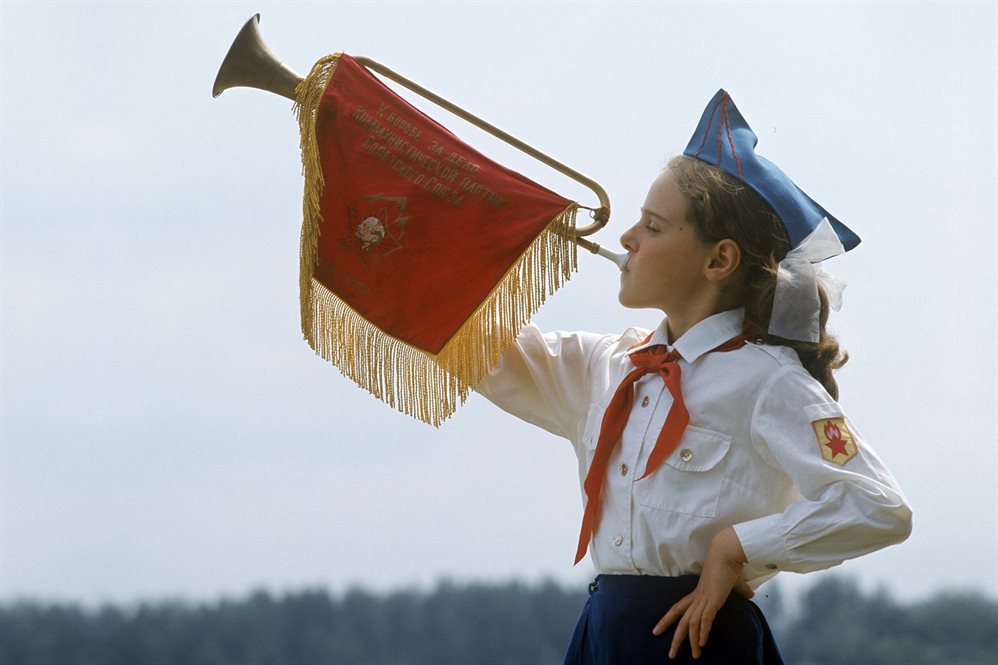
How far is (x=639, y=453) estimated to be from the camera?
71.0 inches

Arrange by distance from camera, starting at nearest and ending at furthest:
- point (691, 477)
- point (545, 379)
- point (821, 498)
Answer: point (821, 498) → point (691, 477) → point (545, 379)

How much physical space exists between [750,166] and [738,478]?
19.1 inches

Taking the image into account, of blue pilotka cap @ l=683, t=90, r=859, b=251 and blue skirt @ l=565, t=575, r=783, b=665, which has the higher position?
blue pilotka cap @ l=683, t=90, r=859, b=251

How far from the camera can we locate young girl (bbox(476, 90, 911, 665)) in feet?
5.41

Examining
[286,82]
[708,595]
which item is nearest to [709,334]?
[708,595]

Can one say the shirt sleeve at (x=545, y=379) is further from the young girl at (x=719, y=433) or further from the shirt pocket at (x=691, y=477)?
the shirt pocket at (x=691, y=477)

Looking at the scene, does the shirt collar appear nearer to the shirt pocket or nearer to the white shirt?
the white shirt

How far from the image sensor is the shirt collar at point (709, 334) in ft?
5.98

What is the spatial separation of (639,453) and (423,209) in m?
0.56

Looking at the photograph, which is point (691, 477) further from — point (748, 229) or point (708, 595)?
point (748, 229)

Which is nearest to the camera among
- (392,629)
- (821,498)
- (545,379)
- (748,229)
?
(821,498)

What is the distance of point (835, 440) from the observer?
5.46 feet

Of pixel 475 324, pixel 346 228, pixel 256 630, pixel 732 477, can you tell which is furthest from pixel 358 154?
pixel 256 630

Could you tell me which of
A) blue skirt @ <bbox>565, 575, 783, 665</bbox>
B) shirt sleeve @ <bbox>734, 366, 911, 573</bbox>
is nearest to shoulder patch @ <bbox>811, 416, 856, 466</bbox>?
shirt sleeve @ <bbox>734, 366, 911, 573</bbox>
